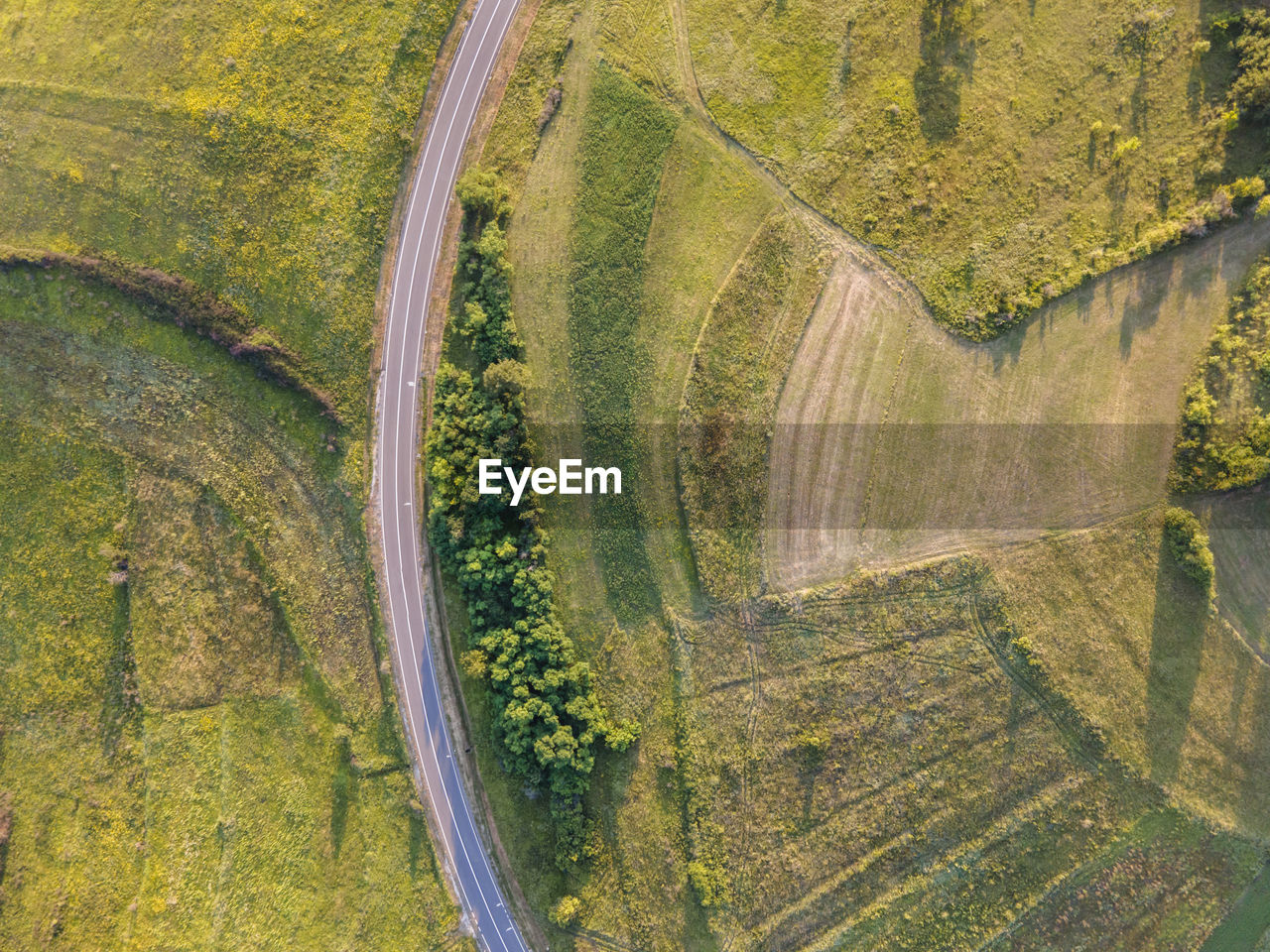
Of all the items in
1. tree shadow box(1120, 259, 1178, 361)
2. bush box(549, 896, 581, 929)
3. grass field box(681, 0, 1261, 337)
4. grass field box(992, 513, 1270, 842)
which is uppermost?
grass field box(681, 0, 1261, 337)

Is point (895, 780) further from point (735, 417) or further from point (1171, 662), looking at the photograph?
point (735, 417)

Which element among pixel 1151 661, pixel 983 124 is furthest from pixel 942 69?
pixel 1151 661

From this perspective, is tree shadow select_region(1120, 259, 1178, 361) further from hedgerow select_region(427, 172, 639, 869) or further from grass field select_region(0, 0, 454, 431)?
grass field select_region(0, 0, 454, 431)

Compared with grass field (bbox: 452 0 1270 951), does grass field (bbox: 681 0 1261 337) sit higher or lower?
higher

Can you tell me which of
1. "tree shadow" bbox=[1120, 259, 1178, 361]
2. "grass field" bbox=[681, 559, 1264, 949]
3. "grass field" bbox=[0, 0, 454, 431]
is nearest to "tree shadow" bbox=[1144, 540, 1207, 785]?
"grass field" bbox=[681, 559, 1264, 949]

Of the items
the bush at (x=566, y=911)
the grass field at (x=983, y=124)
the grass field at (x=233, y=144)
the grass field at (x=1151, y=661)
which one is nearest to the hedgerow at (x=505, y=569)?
the bush at (x=566, y=911)

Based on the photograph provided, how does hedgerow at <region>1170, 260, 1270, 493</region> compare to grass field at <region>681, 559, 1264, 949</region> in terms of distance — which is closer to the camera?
hedgerow at <region>1170, 260, 1270, 493</region>

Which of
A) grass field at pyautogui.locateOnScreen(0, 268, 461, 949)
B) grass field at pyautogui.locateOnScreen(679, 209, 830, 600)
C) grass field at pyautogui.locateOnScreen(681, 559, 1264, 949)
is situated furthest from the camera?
grass field at pyautogui.locateOnScreen(0, 268, 461, 949)
